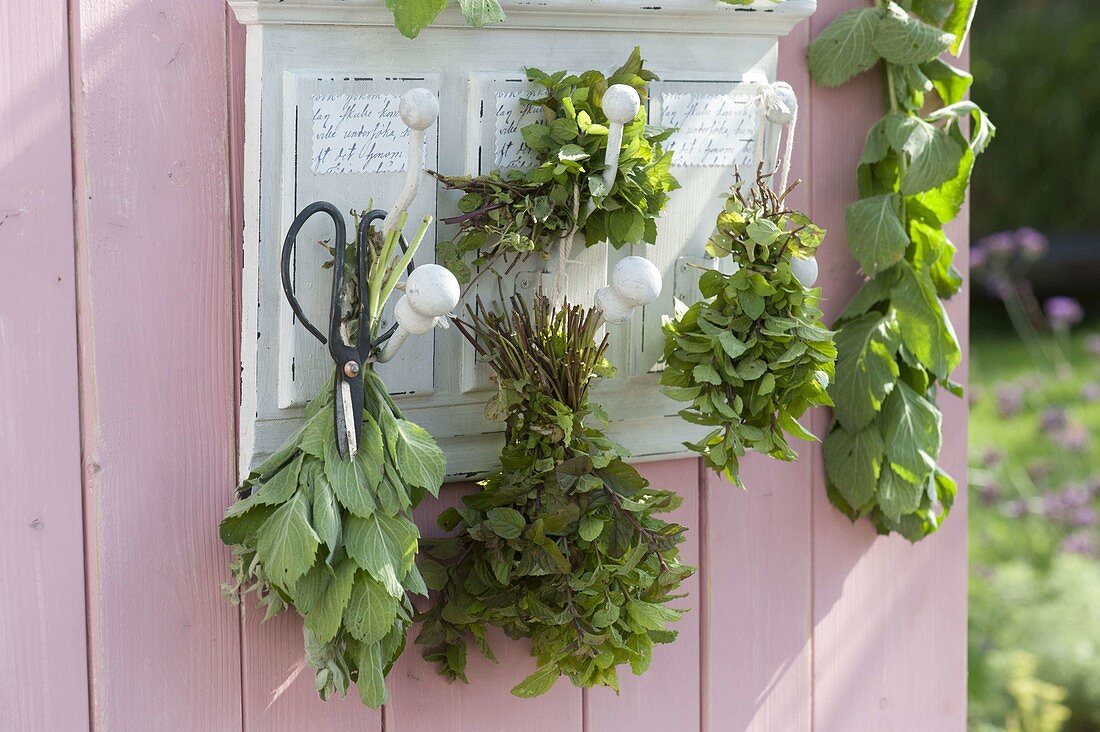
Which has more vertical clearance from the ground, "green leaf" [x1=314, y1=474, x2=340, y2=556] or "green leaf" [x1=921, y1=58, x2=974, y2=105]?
"green leaf" [x1=921, y1=58, x2=974, y2=105]

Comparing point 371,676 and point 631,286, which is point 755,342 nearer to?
point 631,286

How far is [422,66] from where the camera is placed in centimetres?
76

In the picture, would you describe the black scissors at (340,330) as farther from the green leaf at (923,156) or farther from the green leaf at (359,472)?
the green leaf at (923,156)

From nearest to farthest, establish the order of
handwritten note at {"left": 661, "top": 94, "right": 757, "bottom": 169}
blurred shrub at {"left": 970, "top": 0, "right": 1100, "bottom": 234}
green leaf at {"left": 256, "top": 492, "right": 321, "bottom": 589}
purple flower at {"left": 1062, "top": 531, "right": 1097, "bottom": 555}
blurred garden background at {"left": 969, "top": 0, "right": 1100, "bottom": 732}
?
green leaf at {"left": 256, "top": 492, "right": 321, "bottom": 589} → handwritten note at {"left": 661, "top": 94, "right": 757, "bottom": 169} → blurred garden background at {"left": 969, "top": 0, "right": 1100, "bottom": 732} → purple flower at {"left": 1062, "top": 531, "right": 1097, "bottom": 555} → blurred shrub at {"left": 970, "top": 0, "right": 1100, "bottom": 234}

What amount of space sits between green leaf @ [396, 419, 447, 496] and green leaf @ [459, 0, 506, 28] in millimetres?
267

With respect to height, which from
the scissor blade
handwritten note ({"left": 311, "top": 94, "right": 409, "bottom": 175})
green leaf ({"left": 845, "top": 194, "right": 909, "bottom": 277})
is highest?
handwritten note ({"left": 311, "top": 94, "right": 409, "bottom": 175})

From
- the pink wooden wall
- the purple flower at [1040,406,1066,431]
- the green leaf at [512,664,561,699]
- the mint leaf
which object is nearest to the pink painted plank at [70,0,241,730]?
the pink wooden wall

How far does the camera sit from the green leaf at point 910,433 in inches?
38.4

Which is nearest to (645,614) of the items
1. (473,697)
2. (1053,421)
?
(473,697)

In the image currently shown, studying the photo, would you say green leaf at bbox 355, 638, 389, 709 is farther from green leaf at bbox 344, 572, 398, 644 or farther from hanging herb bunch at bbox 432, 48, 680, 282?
hanging herb bunch at bbox 432, 48, 680, 282

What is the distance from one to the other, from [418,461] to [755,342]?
0.82 ft

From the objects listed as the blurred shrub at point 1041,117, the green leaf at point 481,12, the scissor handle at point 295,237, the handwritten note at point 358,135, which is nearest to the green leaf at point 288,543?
the scissor handle at point 295,237

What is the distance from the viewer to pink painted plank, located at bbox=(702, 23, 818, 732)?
3.23 feet

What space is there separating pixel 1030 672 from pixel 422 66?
1.89 meters
